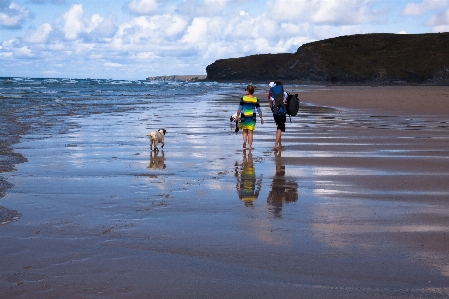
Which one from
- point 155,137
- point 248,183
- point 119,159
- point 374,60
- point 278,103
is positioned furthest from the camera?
point 374,60

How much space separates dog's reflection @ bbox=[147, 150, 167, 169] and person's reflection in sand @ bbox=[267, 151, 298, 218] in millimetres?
2229

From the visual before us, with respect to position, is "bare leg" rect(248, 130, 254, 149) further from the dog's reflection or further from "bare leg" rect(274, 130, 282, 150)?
the dog's reflection

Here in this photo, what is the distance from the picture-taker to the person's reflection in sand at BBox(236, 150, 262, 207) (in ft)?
25.0

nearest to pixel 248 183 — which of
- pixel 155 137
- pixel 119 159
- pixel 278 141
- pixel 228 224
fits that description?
pixel 228 224

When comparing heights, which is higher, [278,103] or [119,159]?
[278,103]

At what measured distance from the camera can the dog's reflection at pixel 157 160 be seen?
10455mm

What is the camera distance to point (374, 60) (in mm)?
110688

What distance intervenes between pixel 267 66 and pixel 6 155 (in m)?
154

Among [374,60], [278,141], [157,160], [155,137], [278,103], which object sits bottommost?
[157,160]

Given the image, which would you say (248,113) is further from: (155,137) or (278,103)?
(155,137)

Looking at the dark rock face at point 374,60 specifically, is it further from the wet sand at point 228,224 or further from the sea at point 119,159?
the wet sand at point 228,224

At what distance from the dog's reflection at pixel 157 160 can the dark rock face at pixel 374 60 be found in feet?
286

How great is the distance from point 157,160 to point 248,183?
312cm

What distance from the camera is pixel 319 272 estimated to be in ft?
15.2
